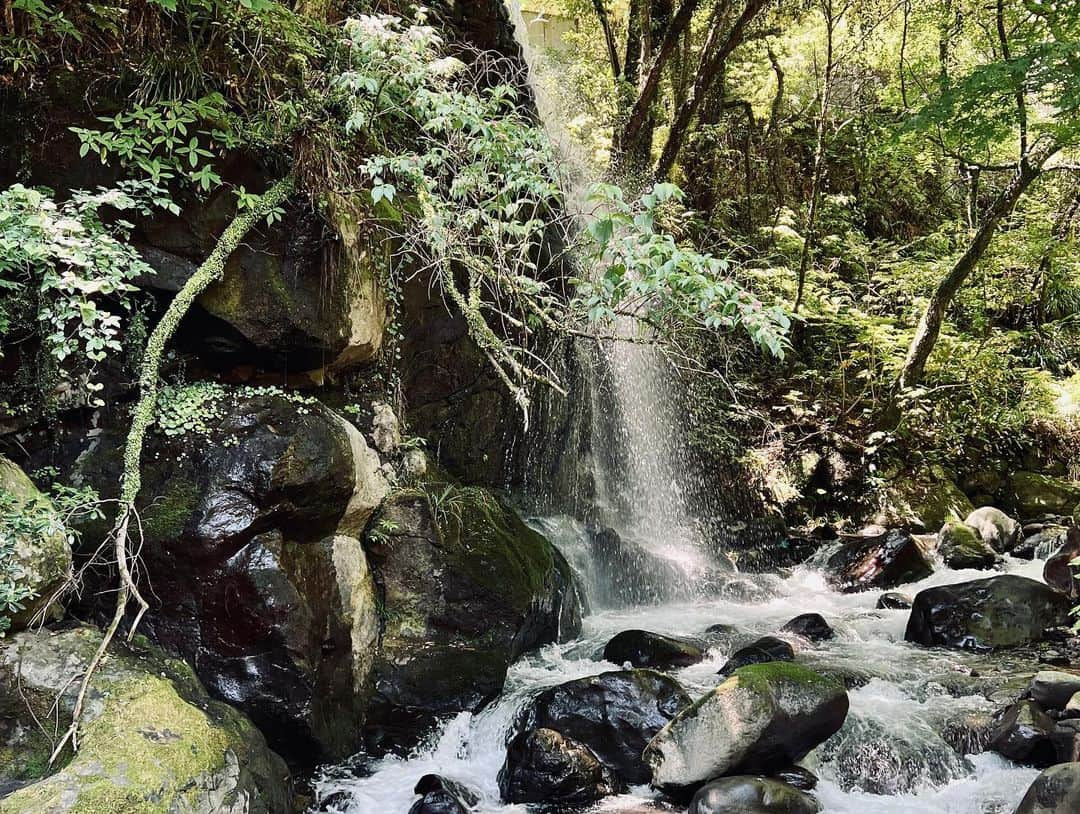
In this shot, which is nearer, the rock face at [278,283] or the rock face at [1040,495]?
the rock face at [278,283]

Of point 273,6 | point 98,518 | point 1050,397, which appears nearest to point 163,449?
point 98,518

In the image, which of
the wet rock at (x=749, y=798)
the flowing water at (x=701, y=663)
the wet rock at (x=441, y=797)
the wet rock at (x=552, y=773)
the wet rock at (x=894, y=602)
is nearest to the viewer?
the wet rock at (x=749, y=798)

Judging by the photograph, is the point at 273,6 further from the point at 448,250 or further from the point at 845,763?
the point at 845,763

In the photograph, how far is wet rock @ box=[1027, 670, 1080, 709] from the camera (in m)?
5.23

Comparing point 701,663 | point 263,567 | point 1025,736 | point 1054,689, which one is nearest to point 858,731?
point 1025,736

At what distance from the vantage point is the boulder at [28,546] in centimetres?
365

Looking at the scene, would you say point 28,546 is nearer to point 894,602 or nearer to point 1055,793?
point 1055,793

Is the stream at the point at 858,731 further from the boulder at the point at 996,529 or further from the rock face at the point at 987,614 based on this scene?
the boulder at the point at 996,529

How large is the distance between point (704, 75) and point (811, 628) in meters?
7.93

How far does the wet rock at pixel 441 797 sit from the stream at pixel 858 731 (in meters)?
0.11

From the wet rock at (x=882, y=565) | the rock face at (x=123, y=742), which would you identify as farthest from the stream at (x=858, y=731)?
the wet rock at (x=882, y=565)

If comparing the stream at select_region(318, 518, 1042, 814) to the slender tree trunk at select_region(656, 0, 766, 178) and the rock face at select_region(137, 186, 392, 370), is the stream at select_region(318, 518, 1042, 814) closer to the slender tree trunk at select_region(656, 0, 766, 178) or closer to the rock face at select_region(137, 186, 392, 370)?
the rock face at select_region(137, 186, 392, 370)

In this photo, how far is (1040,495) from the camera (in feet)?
37.9

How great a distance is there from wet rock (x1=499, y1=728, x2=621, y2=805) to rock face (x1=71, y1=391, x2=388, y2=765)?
1208mm
